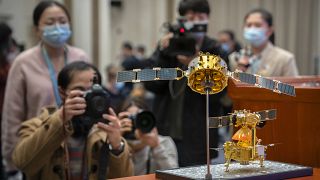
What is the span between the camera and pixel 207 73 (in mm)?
1239

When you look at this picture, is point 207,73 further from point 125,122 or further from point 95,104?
point 125,122

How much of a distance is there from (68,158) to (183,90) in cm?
88

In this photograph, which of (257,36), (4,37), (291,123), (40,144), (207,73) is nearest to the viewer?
(207,73)

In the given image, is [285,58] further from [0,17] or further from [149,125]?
[0,17]

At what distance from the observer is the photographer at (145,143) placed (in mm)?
2312

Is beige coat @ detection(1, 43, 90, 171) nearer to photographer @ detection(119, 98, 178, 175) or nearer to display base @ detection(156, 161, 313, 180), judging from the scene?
photographer @ detection(119, 98, 178, 175)

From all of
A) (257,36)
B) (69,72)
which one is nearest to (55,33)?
(69,72)

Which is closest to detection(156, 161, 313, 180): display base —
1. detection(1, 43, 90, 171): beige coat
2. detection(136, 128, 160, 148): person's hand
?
detection(136, 128, 160, 148): person's hand

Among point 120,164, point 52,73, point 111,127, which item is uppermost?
point 52,73

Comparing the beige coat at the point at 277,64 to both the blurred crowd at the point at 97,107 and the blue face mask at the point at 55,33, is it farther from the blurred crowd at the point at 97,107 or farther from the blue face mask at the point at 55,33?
the blue face mask at the point at 55,33

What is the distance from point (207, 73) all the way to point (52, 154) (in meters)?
1.04

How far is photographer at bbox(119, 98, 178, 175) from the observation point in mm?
2312

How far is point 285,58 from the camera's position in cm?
335

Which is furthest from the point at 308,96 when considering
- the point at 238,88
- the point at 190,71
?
the point at 190,71
